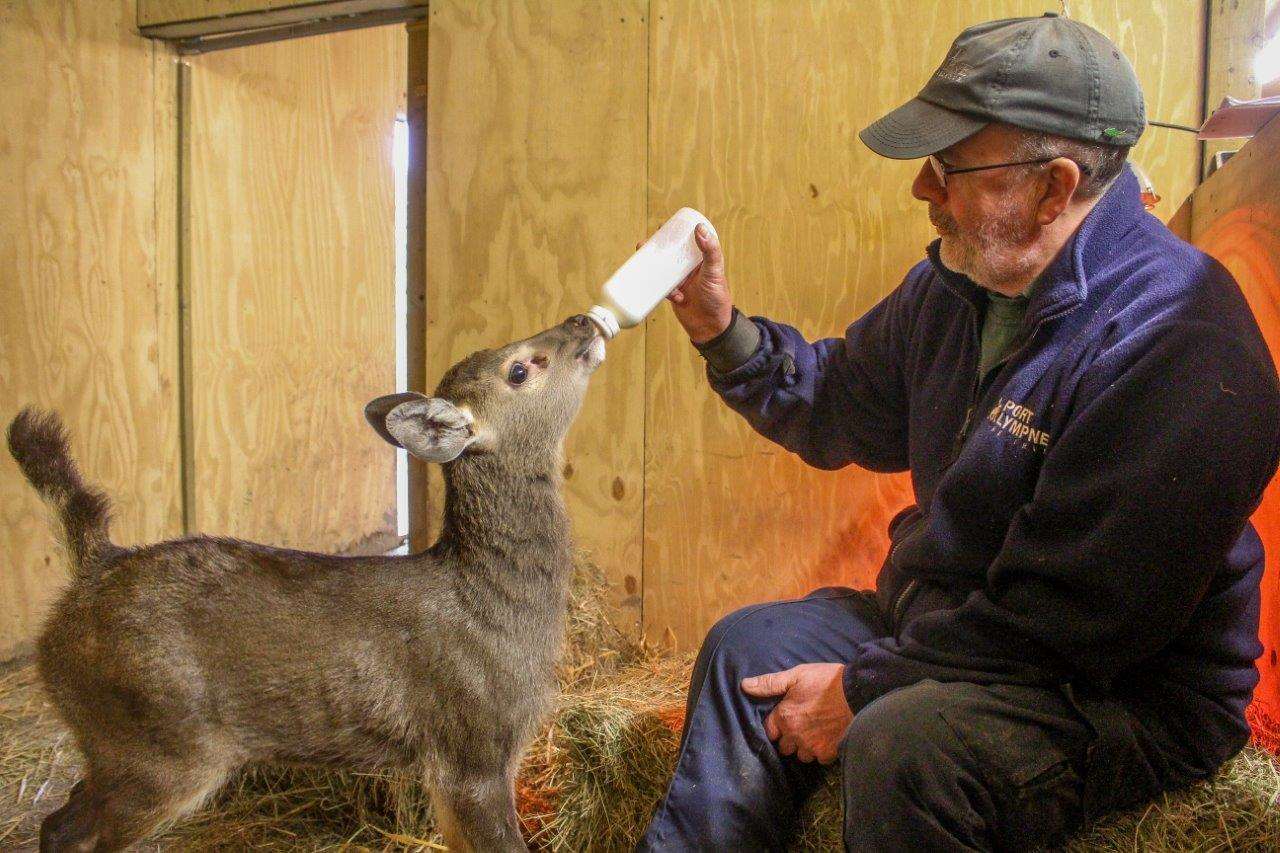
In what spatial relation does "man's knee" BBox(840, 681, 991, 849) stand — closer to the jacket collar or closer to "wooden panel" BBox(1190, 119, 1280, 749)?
the jacket collar

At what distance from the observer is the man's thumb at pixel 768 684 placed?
2.72 m

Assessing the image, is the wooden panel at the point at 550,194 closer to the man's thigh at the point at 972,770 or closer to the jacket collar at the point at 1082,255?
the jacket collar at the point at 1082,255

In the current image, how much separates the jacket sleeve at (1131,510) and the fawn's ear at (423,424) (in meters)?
1.51

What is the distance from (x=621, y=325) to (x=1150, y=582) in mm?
1669

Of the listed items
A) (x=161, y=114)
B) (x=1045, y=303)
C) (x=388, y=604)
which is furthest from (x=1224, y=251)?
(x=161, y=114)

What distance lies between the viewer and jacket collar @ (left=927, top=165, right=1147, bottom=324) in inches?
93.4

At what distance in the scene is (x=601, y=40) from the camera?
4148 millimetres

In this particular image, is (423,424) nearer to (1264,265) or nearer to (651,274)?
(651,274)

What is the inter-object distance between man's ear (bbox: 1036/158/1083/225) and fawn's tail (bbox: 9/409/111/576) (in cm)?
275

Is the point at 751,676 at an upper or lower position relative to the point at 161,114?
lower

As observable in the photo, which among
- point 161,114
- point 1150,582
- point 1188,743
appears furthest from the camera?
point 161,114

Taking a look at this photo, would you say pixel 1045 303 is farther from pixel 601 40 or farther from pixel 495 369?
pixel 601 40

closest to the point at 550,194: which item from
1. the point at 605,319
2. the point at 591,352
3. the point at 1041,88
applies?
the point at 591,352

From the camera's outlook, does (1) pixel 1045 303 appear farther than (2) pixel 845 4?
No
